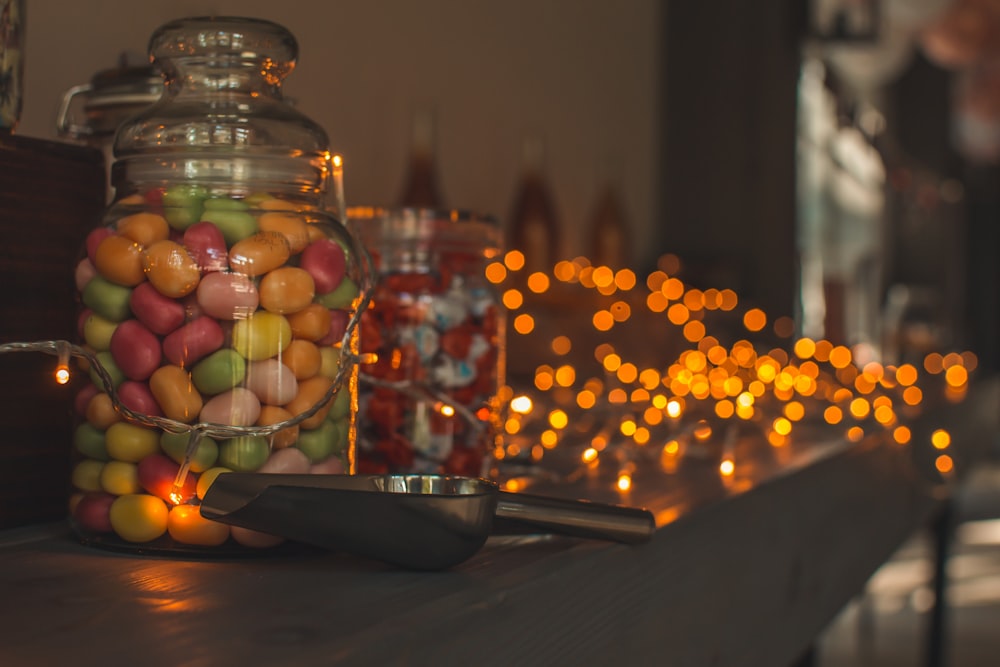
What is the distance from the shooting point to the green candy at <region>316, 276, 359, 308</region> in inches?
20.6

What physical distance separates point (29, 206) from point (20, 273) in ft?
0.11

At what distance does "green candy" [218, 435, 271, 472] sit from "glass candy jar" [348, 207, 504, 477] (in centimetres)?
15

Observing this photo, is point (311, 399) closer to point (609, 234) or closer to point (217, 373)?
point (217, 373)

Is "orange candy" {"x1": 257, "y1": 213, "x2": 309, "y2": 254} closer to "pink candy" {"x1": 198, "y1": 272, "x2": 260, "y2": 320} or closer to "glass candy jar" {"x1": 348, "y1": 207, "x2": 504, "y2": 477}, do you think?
"pink candy" {"x1": 198, "y1": 272, "x2": 260, "y2": 320}

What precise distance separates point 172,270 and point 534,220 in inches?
59.7

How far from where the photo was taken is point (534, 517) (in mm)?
493

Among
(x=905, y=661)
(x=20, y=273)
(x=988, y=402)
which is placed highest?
(x=20, y=273)

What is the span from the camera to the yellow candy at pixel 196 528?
48 centimetres

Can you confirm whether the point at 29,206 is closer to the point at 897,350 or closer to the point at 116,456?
the point at 116,456

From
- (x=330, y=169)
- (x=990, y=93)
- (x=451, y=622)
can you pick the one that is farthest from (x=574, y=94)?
(x=990, y=93)

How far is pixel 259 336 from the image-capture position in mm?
493

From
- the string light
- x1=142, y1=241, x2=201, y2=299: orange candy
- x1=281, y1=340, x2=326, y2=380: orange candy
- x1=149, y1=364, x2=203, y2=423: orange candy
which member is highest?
x1=142, y1=241, x2=201, y2=299: orange candy

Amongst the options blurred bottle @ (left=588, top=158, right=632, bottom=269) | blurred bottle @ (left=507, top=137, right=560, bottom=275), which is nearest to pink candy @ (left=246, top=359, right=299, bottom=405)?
blurred bottle @ (left=507, top=137, right=560, bottom=275)

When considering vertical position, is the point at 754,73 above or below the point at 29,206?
above
